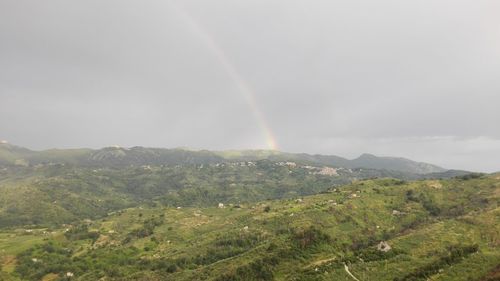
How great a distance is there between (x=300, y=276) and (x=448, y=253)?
211 feet

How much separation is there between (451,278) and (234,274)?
83058mm

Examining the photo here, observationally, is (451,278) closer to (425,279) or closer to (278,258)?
(425,279)

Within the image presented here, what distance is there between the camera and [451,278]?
144 metres

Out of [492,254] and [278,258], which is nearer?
[492,254]

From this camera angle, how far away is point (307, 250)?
196750 mm

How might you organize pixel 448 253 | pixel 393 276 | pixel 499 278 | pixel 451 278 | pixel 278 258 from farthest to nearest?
pixel 278 258, pixel 448 253, pixel 393 276, pixel 451 278, pixel 499 278

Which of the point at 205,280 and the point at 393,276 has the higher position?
the point at 393,276

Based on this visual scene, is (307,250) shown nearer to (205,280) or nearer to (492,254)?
(205,280)

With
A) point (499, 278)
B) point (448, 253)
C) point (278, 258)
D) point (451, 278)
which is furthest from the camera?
point (278, 258)

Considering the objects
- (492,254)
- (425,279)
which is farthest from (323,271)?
(492,254)

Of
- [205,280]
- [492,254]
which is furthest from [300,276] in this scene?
[492,254]

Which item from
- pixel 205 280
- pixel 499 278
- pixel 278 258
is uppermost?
pixel 499 278

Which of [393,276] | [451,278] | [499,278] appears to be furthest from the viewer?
[393,276]

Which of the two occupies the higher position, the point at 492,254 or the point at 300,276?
the point at 492,254
